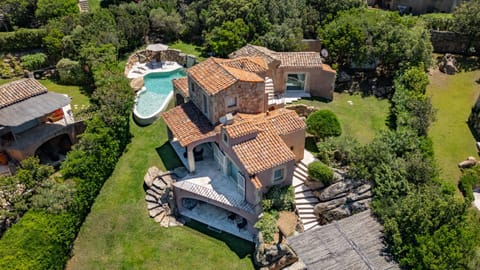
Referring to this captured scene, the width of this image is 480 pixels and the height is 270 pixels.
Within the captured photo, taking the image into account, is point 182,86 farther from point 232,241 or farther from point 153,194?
point 232,241

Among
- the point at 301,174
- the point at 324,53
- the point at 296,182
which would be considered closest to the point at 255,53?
the point at 324,53

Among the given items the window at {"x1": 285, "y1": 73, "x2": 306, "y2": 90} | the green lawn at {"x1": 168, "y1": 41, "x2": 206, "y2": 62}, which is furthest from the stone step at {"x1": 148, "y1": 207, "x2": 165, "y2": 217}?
the green lawn at {"x1": 168, "y1": 41, "x2": 206, "y2": 62}

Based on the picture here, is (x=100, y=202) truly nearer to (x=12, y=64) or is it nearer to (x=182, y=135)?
(x=182, y=135)

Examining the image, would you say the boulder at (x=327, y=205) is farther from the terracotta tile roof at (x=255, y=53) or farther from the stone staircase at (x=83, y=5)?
the stone staircase at (x=83, y=5)

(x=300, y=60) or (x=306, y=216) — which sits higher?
(x=300, y=60)

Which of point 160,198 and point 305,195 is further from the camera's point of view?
point 160,198

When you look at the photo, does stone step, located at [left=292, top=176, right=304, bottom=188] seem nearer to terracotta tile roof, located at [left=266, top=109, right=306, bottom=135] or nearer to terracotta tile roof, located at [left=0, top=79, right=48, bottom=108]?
terracotta tile roof, located at [left=266, top=109, right=306, bottom=135]
